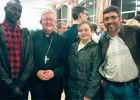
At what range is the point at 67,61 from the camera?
373 centimetres

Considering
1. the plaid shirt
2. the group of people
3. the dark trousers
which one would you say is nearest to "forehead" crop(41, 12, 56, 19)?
the group of people

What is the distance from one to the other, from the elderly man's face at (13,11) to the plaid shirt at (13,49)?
101mm

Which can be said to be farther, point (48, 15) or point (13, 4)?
point (48, 15)

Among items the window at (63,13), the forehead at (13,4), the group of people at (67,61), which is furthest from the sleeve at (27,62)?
the window at (63,13)

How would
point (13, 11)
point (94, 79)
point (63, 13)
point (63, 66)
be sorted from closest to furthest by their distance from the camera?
point (13, 11)
point (94, 79)
point (63, 66)
point (63, 13)

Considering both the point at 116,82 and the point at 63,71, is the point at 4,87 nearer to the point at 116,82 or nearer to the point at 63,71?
the point at 63,71

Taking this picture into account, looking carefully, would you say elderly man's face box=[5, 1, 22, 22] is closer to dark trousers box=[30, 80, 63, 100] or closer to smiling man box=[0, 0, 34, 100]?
smiling man box=[0, 0, 34, 100]

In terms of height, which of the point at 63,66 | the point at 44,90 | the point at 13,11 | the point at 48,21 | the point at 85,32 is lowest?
the point at 44,90

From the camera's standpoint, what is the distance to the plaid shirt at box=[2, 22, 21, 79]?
133 inches

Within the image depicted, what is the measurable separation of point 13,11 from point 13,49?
1.43 feet

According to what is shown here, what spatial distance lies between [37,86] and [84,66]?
2.09ft

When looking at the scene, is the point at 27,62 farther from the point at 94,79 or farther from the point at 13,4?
the point at 94,79

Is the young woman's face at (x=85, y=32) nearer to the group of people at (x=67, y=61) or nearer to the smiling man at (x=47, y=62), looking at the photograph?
the group of people at (x=67, y=61)

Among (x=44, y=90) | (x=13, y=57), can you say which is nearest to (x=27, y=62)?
(x=13, y=57)
